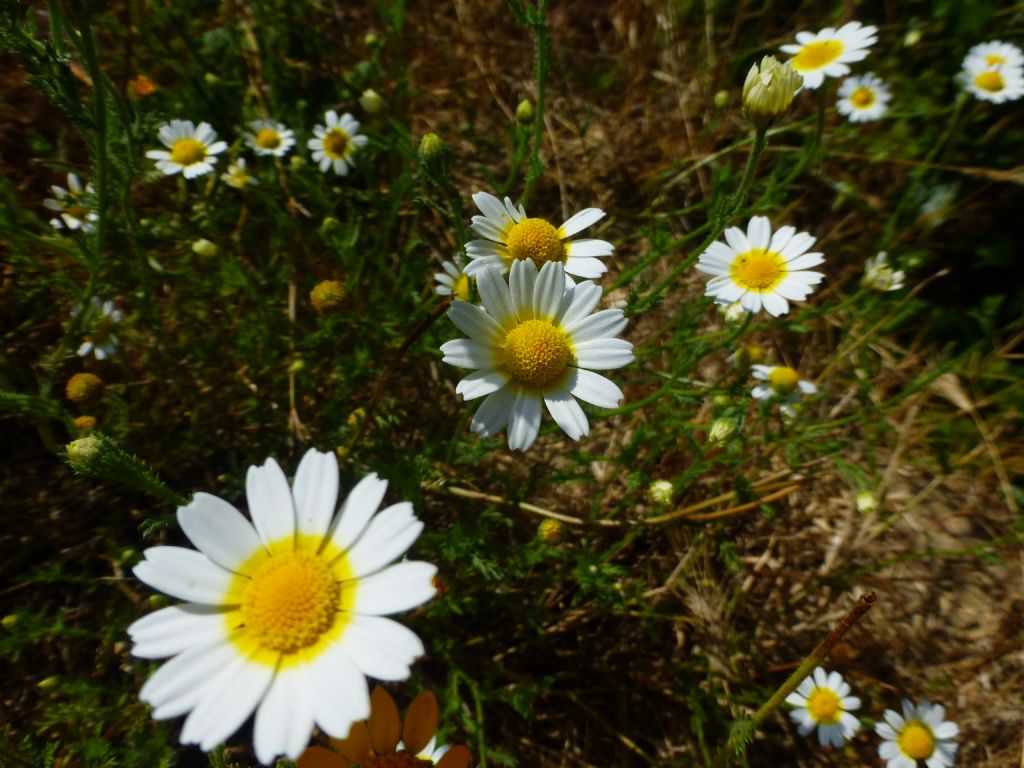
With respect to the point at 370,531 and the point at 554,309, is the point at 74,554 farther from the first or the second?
the point at 554,309

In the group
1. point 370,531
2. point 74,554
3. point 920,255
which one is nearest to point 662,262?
point 920,255

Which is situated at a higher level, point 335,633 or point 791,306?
point 791,306

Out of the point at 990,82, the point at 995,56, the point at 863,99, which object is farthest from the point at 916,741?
the point at 995,56

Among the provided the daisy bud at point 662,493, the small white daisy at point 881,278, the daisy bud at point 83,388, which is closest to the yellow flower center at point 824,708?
the daisy bud at point 662,493

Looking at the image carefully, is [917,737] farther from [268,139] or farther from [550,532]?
[268,139]

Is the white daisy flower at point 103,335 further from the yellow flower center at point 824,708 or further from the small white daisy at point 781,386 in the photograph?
the yellow flower center at point 824,708

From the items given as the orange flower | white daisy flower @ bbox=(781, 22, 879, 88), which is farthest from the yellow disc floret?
white daisy flower @ bbox=(781, 22, 879, 88)

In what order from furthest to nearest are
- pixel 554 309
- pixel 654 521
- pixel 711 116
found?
1. pixel 711 116
2. pixel 654 521
3. pixel 554 309
